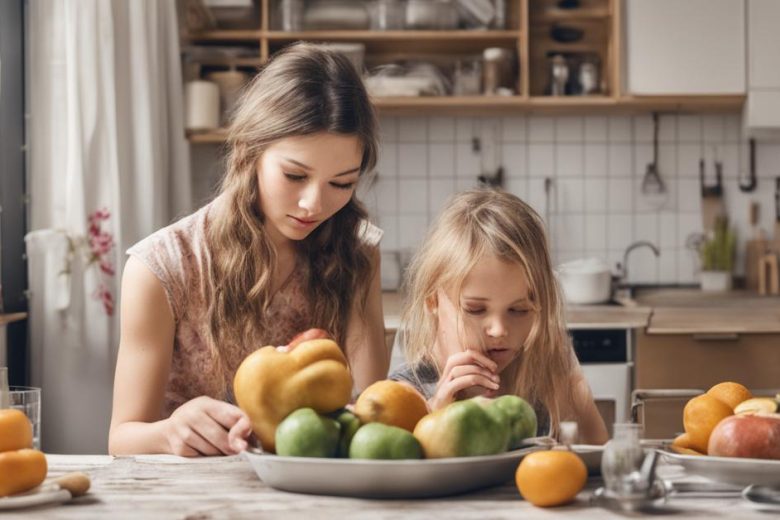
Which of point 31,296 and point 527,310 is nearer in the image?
point 527,310

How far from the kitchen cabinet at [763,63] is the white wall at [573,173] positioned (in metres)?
0.35

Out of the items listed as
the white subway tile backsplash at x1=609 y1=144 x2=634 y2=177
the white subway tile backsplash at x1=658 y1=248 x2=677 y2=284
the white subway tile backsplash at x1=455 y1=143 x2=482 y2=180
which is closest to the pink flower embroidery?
the white subway tile backsplash at x1=455 y1=143 x2=482 y2=180

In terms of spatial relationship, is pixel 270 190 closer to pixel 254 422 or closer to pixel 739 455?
pixel 254 422

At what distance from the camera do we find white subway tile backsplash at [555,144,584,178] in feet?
12.9

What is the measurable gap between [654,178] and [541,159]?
0.44m

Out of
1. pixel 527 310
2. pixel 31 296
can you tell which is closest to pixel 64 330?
pixel 31 296

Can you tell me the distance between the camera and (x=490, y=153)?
3.92 meters

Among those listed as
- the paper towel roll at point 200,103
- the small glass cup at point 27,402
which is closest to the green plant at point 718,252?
the paper towel roll at point 200,103

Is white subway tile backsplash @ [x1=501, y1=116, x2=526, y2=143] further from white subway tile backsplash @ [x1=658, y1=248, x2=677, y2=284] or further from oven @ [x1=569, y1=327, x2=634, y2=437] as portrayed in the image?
oven @ [x1=569, y1=327, x2=634, y2=437]

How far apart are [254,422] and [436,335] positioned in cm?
63

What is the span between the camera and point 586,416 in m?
1.69

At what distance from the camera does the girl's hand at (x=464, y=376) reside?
1333 millimetres

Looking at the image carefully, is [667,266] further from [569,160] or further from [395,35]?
[395,35]

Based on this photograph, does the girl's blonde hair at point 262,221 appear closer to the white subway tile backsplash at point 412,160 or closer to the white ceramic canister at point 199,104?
the white ceramic canister at point 199,104
